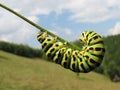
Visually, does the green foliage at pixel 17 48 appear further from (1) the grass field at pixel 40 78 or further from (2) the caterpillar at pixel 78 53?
(2) the caterpillar at pixel 78 53

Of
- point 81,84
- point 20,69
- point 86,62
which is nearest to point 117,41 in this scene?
point 81,84

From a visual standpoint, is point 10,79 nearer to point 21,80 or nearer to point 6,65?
point 21,80

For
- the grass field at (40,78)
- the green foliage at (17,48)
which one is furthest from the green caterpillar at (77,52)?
the green foliage at (17,48)

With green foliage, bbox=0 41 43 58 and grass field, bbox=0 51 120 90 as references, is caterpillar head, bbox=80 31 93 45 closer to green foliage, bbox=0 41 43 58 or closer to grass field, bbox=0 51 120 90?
grass field, bbox=0 51 120 90

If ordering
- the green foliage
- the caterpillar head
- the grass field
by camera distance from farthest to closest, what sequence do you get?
1. the green foliage
2. the grass field
3. the caterpillar head

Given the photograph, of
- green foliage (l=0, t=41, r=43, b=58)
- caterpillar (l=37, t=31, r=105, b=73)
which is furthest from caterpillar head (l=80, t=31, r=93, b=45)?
green foliage (l=0, t=41, r=43, b=58)

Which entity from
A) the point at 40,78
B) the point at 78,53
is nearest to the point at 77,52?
the point at 78,53
